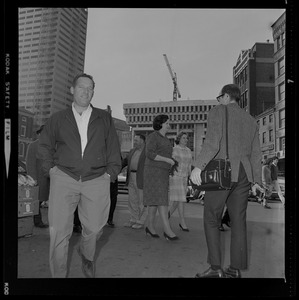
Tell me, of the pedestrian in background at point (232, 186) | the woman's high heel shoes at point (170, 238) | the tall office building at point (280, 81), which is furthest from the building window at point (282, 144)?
the woman's high heel shoes at point (170, 238)

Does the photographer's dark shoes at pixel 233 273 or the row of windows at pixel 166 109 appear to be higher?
the row of windows at pixel 166 109

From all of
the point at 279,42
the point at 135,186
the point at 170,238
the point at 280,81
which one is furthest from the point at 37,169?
the point at 279,42

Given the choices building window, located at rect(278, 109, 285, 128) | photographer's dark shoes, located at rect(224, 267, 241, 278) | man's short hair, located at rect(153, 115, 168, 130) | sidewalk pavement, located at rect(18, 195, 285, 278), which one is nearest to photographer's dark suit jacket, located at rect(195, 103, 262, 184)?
building window, located at rect(278, 109, 285, 128)

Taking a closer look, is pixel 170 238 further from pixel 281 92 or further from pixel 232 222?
pixel 281 92

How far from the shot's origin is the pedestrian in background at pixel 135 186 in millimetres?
5102

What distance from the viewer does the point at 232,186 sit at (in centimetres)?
350

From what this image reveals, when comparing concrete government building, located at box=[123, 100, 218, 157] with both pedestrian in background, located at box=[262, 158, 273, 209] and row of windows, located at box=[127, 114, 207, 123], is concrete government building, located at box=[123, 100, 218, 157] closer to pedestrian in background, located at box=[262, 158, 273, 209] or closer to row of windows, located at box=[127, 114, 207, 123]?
row of windows, located at box=[127, 114, 207, 123]

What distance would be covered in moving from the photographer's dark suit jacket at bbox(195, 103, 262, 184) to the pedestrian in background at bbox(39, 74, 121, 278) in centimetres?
77

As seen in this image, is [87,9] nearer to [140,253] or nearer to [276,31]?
[276,31]

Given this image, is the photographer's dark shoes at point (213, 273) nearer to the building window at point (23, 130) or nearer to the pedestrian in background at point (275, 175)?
the pedestrian in background at point (275, 175)

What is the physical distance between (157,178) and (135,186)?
0.78 metres

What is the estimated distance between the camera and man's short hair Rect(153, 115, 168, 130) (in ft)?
12.9

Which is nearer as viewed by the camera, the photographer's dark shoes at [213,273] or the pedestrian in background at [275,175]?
the photographer's dark shoes at [213,273]
